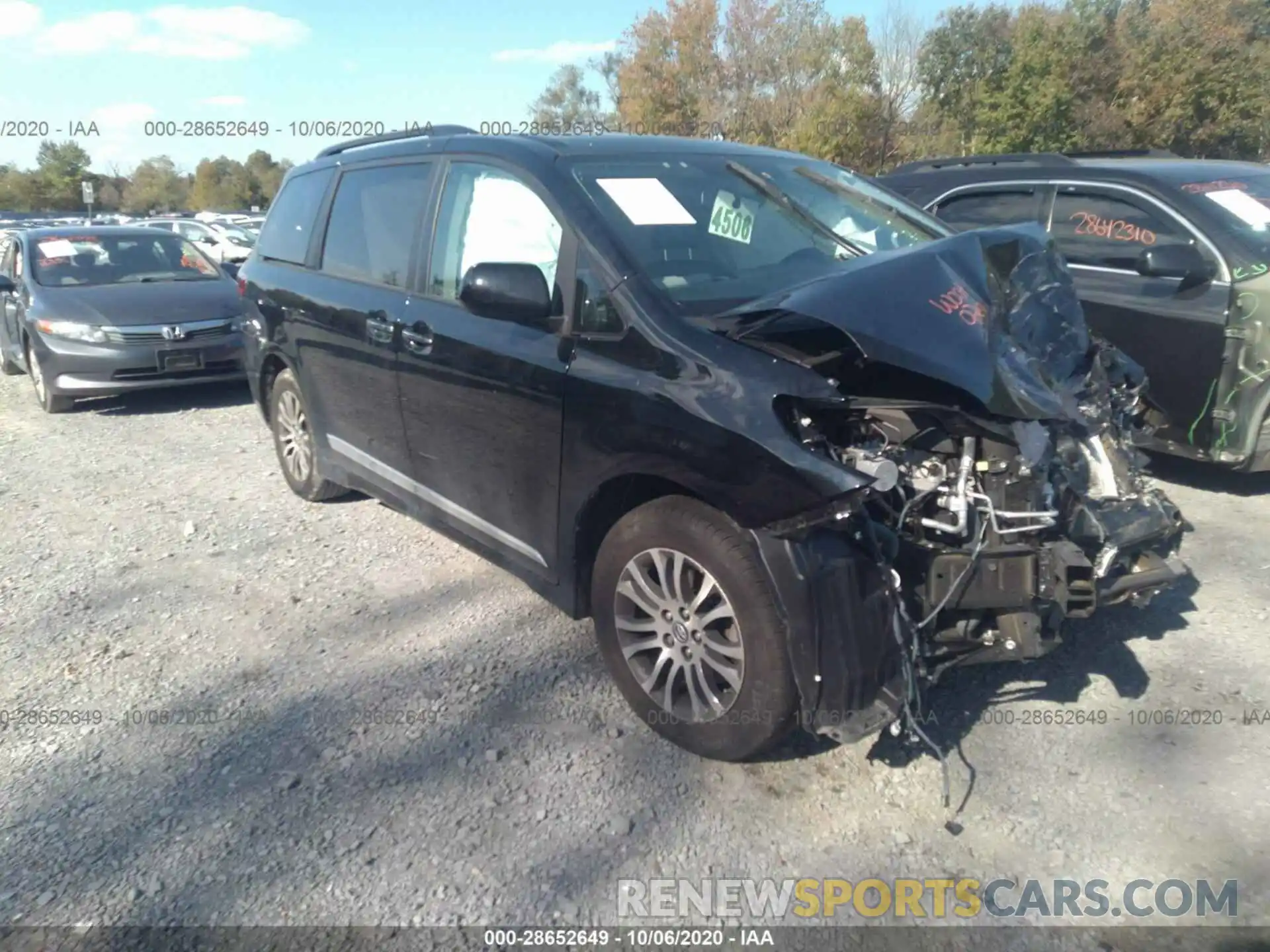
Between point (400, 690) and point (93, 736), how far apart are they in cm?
108

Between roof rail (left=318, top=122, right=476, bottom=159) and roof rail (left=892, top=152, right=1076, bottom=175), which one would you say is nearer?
roof rail (left=318, top=122, right=476, bottom=159)

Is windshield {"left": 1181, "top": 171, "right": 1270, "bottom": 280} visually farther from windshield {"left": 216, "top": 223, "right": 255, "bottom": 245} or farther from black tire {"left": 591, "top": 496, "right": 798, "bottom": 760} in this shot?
windshield {"left": 216, "top": 223, "right": 255, "bottom": 245}

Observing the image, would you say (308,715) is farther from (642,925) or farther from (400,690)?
(642,925)

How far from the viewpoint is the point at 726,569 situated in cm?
283

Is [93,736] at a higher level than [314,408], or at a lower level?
lower

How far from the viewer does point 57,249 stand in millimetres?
9172

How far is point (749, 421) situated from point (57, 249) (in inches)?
350

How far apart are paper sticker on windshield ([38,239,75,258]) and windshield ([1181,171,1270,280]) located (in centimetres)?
924

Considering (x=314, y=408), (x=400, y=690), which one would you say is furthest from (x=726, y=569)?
(x=314, y=408)

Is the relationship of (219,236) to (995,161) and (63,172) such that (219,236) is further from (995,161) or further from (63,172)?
(63,172)

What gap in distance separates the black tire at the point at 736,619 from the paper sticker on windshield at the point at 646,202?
1.05 m

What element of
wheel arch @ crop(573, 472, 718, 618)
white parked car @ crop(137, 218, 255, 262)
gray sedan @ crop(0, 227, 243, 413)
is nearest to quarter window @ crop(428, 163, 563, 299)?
wheel arch @ crop(573, 472, 718, 618)

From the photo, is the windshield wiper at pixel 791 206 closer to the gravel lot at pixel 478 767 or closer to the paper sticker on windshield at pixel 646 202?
the paper sticker on windshield at pixel 646 202

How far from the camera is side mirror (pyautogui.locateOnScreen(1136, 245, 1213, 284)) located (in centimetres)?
502
